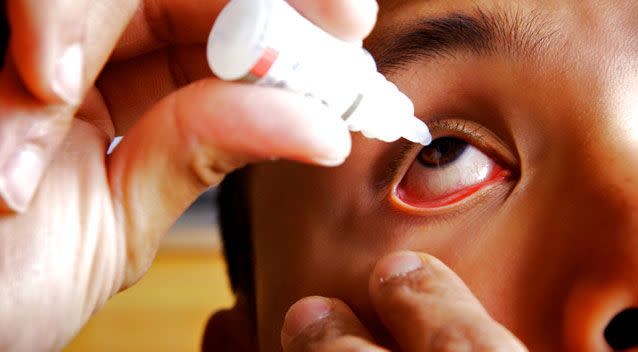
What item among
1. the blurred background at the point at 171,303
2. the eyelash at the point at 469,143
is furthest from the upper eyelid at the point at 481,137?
Answer: the blurred background at the point at 171,303

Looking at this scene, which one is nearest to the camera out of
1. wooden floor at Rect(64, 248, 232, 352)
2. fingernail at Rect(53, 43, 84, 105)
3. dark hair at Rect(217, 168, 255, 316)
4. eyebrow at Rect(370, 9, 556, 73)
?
fingernail at Rect(53, 43, 84, 105)

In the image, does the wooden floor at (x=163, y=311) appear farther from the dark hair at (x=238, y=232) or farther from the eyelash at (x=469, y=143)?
the eyelash at (x=469, y=143)

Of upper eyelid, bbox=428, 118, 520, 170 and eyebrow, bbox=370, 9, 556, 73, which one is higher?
eyebrow, bbox=370, 9, 556, 73

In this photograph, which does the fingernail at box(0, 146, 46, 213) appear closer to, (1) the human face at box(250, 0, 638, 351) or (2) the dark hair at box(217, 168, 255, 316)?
(1) the human face at box(250, 0, 638, 351)

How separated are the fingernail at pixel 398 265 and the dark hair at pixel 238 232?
0.43 meters

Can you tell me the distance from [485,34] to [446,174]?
0.18 m

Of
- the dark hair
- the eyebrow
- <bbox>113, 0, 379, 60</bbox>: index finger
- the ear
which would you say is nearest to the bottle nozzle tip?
the eyebrow

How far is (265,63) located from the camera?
26.2 inches

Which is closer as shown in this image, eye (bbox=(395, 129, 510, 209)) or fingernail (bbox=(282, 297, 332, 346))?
fingernail (bbox=(282, 297, 332, 346))

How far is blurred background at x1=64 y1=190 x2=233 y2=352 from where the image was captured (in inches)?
98.0

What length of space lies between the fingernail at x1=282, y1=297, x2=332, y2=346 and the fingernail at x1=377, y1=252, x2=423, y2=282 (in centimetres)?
7

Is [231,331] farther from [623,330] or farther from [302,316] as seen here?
[623,330]

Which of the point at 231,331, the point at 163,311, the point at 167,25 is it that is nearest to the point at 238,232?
the point at 231,331

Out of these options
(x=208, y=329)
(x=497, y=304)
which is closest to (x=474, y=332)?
(x=497, y=304)
